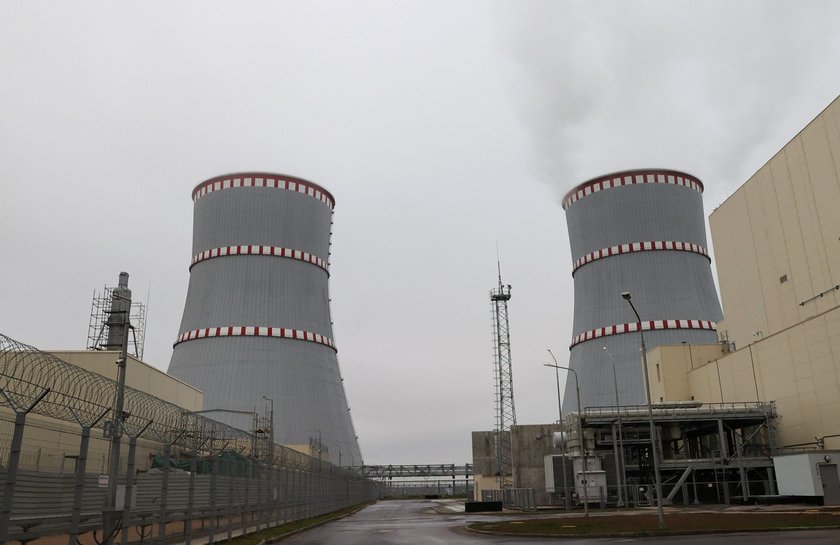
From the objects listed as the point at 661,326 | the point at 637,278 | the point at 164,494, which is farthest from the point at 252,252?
the point at 164,494

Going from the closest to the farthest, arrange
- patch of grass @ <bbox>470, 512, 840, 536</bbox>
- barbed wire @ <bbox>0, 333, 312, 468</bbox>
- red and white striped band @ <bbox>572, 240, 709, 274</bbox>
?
1. barbed wire @ <bbox>0, 333, 312, 468</bbox>
2. patch of grass @ <bbox>470, 512, 840, 536</bbox>
3. red and white striped band @ <bbox>572, 240, 709, 274</bbox>

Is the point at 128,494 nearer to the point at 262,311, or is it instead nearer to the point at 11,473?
the point at 11,473

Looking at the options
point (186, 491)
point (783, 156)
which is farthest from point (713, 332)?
point (186, 491)

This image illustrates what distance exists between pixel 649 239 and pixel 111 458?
3766 cm

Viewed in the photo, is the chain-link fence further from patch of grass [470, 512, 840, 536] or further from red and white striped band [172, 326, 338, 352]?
red and white striped band [172, 326, 338, 352]

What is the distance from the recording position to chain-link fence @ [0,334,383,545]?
8414 millimetres

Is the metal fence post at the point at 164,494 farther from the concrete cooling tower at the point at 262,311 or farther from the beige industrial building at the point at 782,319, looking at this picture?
the concrete cooling tower at the point at 262,311

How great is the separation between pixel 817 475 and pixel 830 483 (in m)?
0.52

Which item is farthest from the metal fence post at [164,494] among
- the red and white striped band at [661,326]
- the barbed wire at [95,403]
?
the red and white striped band at [661,326]

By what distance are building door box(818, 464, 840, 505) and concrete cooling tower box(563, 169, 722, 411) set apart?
1476cm

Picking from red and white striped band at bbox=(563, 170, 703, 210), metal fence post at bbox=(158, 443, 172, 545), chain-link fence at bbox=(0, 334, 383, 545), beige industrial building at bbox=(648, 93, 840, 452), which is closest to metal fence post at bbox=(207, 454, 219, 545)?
chain-link fence at bbox=(0, 334, 383, 545)

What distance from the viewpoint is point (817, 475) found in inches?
1117

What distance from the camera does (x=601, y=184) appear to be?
151 ft

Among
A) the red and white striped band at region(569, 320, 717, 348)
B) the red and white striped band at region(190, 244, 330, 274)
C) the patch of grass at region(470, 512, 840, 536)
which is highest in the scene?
the red and white striped band at region(190, 244, 330, 274)
